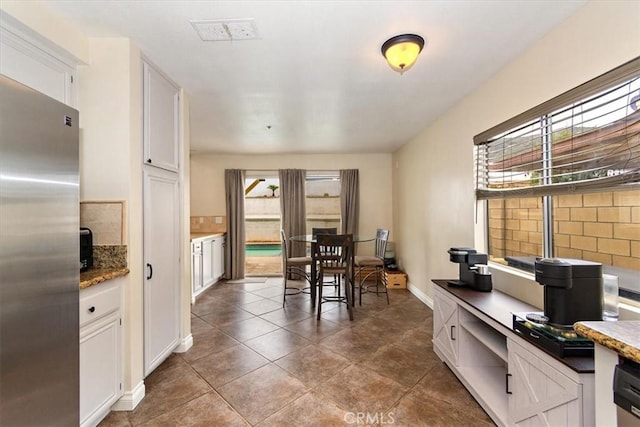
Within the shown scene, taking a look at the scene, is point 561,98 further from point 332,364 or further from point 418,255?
point 418,255

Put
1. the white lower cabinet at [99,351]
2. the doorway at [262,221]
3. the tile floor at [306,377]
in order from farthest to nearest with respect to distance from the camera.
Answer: the doorway at [262,221] < the tile floor at [306,377] < the white lower cabinet at [99,351]

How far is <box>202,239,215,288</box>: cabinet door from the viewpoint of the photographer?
4.54 metres

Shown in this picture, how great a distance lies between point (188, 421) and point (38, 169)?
1631 millimetres

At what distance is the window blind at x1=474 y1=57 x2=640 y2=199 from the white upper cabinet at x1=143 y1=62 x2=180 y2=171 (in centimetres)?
277

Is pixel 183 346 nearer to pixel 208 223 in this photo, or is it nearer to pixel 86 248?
pixel 86 248

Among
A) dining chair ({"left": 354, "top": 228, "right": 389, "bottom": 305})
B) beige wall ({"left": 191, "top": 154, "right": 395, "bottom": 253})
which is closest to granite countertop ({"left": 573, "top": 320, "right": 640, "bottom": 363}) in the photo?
dining chair ({"left": 354, "top": 228, "right": 389, "bottom": 305})

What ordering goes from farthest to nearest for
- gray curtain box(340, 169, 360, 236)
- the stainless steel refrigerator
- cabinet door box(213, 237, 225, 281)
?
gray curtain box(340, 169, 360, 236) < cabinet door box(213, 237, 225, 281) < the stainless steel refrigerator

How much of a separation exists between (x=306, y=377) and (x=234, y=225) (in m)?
3.68

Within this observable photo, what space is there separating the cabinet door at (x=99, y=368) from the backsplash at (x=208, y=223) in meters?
3.86

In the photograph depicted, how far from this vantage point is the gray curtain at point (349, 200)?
17.9 ft

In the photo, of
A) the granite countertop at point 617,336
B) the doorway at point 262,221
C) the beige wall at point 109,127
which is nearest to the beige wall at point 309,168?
the doorway at point 262,221

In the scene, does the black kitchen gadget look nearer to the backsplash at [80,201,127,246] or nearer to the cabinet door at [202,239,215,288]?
the backsplash at [80,201,127,246]

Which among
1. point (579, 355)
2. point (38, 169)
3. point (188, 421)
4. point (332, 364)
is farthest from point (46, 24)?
point (579, 355)

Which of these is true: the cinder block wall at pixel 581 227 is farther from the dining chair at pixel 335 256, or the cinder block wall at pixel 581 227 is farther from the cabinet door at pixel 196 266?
the cabinet door at pixel 196 266
